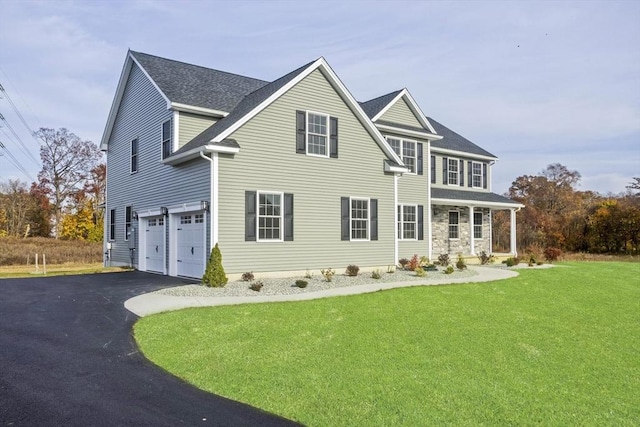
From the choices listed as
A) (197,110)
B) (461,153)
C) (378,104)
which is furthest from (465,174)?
(197,110)

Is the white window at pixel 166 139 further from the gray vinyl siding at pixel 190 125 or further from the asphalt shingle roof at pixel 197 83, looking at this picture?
the asphalt shingle roof at pixel 197 83

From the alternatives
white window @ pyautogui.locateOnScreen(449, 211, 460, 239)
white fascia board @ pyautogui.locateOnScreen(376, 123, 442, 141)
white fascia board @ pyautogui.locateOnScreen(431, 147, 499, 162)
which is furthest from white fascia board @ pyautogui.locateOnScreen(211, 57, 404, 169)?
white window @ pyautogui.locateOnScreen(449, 211, 460, 239)

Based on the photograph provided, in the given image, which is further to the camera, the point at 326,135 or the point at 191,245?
the point at 326,135

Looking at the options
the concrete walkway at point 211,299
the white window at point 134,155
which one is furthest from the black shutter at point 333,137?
the white window at point 134,155

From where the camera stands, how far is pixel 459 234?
25141 millimetres

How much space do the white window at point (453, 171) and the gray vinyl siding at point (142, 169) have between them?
15.4 meters

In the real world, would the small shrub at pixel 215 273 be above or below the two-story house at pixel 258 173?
below

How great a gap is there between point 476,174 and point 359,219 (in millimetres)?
12124

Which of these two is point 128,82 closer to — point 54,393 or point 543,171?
point 54,393

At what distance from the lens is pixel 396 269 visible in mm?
18859

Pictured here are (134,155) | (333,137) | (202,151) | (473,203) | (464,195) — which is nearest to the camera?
(202,151)

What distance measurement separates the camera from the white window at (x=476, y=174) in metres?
26.7

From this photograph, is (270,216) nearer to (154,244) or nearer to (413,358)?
(154,244)

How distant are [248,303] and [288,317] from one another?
1.83 m
